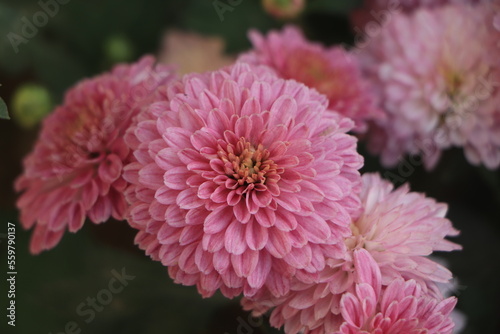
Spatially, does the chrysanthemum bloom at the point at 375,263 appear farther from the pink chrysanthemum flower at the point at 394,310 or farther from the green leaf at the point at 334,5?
the green leaf at the point at 334,5

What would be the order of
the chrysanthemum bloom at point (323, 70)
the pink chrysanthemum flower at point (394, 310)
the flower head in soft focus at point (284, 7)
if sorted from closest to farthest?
1. the pink chrysanthemum flower at point (394, 310)
2. the chrysanthemum bloom at point (323, 70)
3. the flower head in soft focus at point (284, 7)

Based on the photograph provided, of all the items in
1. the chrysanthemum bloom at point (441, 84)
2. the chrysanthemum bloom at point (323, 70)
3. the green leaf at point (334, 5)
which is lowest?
the chrysanthemum bloom at point (323, 70)

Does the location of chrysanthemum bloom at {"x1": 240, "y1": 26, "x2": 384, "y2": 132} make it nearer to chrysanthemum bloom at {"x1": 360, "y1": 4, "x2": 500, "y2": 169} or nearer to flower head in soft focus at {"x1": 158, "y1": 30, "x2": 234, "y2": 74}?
chrysanthemum bloom at {"x1": 360, "y1": 4, "x2": 500, "y2": 169}

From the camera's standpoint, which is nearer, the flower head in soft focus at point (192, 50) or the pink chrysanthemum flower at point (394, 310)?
the pink chrysanthemum flower at point (394, 310)

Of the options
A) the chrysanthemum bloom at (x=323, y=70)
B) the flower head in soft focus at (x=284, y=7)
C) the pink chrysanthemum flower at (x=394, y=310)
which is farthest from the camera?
the flower head in soft focus at (x=284, y=7)

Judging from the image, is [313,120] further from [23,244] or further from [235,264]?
[23,244]

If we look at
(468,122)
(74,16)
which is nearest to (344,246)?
(468,122)

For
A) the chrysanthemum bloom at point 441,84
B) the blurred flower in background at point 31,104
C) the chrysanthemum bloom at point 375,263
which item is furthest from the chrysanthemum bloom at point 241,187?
the blurred flower in background at point 31,104

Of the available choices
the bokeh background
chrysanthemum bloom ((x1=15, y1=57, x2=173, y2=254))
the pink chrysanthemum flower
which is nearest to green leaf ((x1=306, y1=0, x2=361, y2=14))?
the bokeh background
